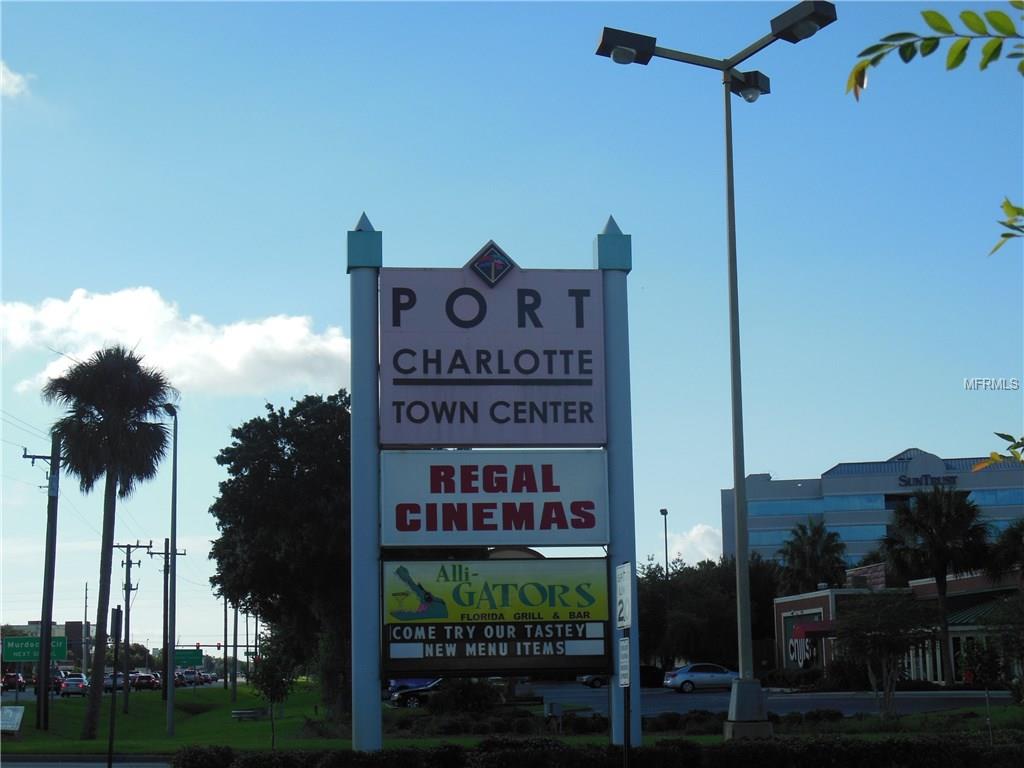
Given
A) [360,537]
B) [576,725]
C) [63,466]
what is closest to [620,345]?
[360,537]

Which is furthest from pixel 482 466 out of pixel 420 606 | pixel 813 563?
pixel 813 563

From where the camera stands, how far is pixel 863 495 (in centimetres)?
10906

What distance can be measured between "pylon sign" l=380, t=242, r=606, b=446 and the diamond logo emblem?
0.05 ft

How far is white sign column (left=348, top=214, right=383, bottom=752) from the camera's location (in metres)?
17.5

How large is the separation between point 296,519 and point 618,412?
2238 centimetres

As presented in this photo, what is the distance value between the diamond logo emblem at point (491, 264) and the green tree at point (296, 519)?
2155 centimetres

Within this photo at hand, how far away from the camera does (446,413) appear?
17844 millimetres

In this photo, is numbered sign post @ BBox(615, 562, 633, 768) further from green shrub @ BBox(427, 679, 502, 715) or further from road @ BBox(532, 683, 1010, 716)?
green shrub @ BBox(427, 679, 502, 715)

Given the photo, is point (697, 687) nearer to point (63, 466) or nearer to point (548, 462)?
point (63, 466)

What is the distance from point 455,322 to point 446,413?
1334mm

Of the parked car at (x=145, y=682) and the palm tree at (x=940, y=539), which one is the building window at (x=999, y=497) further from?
the parked car at (x=145, y=682)

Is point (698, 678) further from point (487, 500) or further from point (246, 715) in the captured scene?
point (487, 500)

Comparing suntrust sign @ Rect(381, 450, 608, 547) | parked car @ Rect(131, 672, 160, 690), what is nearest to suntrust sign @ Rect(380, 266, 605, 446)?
suntrust sign @ Rect(381, 450, 608, 547)

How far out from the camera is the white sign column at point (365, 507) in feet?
57.6
